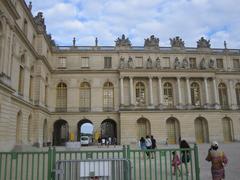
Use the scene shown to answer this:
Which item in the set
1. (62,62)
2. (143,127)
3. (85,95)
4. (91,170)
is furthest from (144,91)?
(91,170)

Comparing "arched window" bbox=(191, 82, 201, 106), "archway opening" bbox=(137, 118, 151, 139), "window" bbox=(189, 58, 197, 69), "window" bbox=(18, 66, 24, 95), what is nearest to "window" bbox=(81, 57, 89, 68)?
"archway opening" bbox=(137, 118, 151, 139)

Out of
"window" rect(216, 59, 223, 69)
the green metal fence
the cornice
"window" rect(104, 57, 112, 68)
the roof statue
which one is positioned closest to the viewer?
the green metal fence

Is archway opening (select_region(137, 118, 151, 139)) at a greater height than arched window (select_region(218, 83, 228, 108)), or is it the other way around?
arched window (select_region(218, 83, 228, 108))

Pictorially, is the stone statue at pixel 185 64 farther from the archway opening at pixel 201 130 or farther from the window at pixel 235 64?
the window at pixel 235 64

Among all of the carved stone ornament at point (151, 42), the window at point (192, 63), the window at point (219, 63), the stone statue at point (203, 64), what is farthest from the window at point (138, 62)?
the window at point (219, 63)

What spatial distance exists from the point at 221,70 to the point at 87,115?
942 inches

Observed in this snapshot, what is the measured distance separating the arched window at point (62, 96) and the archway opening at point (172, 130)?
54.3 ft

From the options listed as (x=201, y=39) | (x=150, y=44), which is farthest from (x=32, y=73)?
(x=201, y=39)

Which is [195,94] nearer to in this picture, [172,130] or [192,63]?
[192,63]

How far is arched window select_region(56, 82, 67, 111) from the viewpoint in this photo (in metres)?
39.8

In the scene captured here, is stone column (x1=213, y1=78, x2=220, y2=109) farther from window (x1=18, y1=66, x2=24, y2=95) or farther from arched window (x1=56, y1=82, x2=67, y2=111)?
window (x1=18, y1=66, x2=24, y2=95)

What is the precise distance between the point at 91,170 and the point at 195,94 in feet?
124

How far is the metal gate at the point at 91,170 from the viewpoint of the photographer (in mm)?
6750

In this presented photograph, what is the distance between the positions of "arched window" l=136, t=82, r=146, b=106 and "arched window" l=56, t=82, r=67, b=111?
1149 cm
